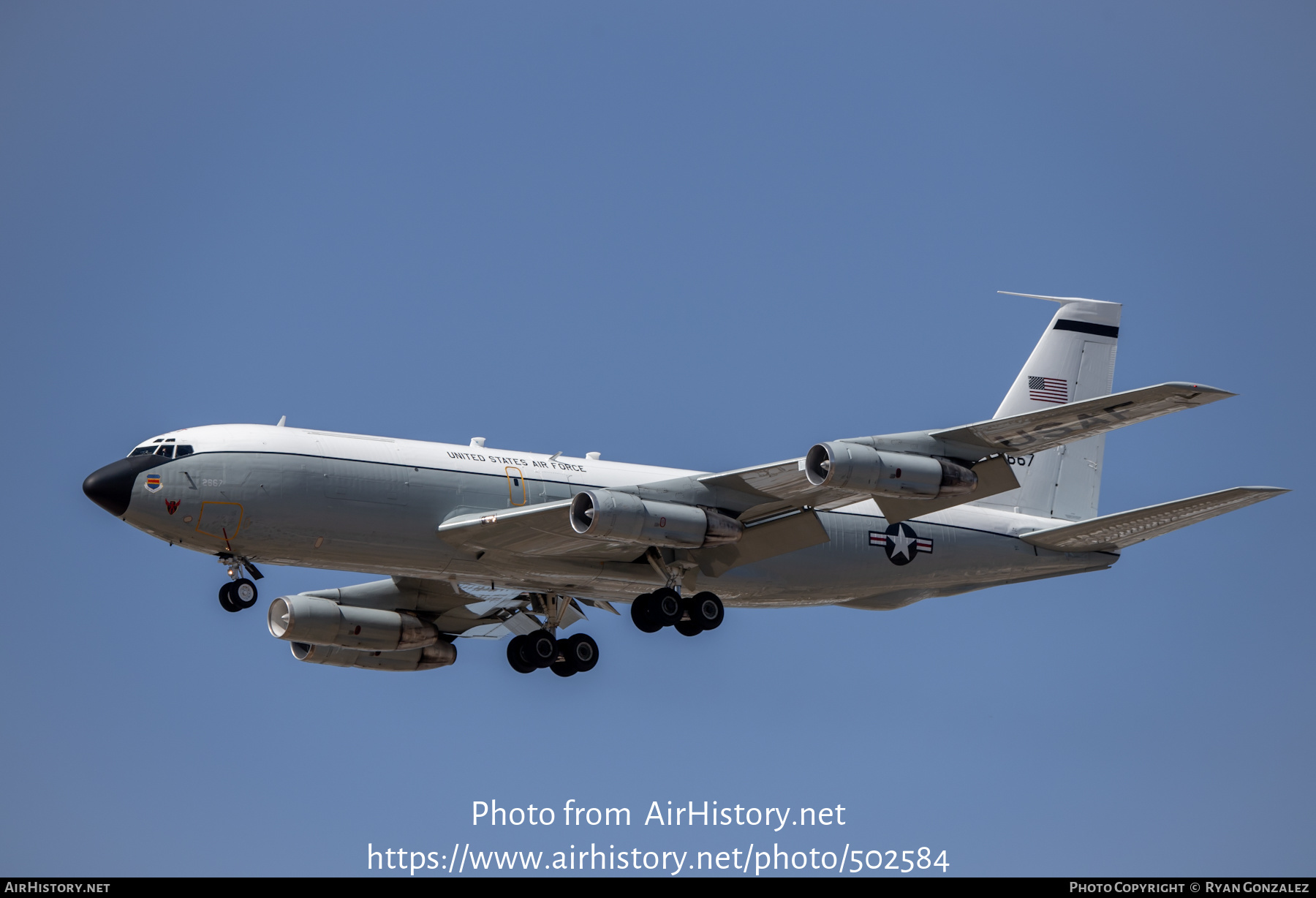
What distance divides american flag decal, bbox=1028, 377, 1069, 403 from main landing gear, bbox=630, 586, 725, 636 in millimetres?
14010

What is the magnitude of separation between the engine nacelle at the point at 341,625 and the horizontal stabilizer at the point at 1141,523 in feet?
57.4

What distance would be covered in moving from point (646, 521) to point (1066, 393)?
Result: 1715 centimetres

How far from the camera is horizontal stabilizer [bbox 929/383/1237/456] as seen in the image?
2984 centimetres

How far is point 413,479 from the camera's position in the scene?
34281mm

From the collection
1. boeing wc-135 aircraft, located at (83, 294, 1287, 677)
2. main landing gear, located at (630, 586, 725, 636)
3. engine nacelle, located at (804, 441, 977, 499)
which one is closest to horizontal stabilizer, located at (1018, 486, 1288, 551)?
boeing wc-135 aircraft, located at (83, 294, 1287, 677)

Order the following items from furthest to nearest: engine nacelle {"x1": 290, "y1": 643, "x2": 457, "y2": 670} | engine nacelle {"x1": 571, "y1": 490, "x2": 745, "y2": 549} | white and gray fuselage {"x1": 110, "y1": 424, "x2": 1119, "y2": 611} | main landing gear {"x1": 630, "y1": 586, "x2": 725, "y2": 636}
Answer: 1. engine nacelle {"x1": 290, "y1": 643, "x2": 457, "y2": 670}
2. main landing gear {"x1": 630, "y1": 586, "x2": 725, "y2": 636}
3. engine nacelle {"x1": 571, "y1": 490, "x2": 745, "y2": 549}
4. white and gray fuselage {"x1": 110, "y1": 424, "x2": 1119, "y2": 611}

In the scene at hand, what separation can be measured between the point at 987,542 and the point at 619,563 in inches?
413

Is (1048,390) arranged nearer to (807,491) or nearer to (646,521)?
(807,491)

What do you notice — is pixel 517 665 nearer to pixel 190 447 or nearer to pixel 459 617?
pixel 459 617

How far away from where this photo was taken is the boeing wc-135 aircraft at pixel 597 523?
32.5 meters

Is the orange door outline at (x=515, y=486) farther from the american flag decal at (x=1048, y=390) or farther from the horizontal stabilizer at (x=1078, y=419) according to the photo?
the american flag decal at (x=1048, y=390)

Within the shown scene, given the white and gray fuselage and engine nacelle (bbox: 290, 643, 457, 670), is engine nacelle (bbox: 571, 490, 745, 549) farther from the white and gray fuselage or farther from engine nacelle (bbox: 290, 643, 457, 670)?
engine nacelle (bbox: 290, 643, 457, 670)

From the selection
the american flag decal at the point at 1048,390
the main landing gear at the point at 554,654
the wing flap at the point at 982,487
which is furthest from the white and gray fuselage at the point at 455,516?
the wing flap at the point at 982,487

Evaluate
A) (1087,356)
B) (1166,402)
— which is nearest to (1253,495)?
(1166,402)
